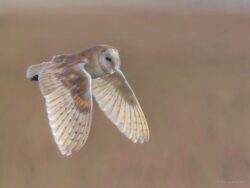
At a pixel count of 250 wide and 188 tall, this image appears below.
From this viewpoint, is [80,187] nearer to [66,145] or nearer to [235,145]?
[66,145]

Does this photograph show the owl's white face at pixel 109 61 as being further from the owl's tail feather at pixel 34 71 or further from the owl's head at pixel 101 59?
the owl's tail feather at pixel 34 71

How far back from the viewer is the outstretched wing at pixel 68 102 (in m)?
0.90

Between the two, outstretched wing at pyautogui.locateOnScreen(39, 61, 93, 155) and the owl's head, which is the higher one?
the owl's head

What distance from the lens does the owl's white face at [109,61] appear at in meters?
0.93

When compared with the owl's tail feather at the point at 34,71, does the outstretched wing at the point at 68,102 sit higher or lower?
lower

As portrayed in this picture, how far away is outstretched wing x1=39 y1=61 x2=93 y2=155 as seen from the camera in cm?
90

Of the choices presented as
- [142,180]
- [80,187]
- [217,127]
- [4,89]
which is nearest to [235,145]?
[217,127]

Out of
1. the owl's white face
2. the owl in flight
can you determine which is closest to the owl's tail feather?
the owl in flight

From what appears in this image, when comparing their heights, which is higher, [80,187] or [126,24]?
[126,24]

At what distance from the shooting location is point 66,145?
916mm

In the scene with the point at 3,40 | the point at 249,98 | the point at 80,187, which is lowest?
the point at 80,187

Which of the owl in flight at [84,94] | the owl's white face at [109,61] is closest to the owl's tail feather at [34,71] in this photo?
the owl in flight at [84,94]

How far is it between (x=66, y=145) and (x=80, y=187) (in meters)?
0.08

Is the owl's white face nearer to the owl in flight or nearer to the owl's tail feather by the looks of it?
the owl in flight
